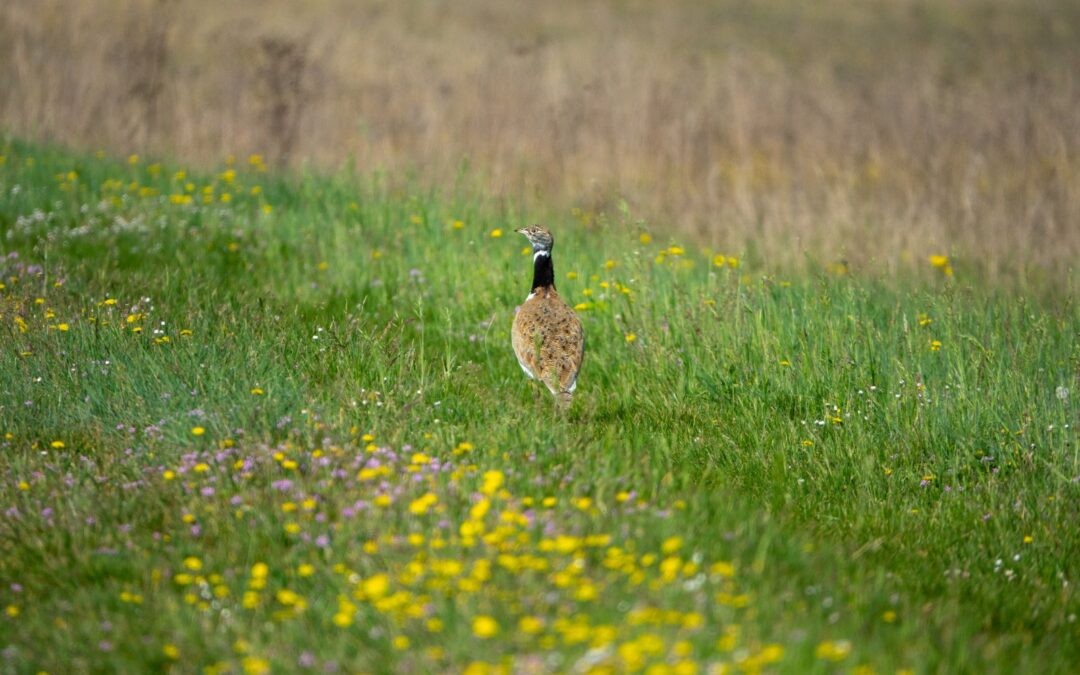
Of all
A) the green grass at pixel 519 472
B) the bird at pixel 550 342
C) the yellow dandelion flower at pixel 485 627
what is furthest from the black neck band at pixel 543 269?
the yellow dandelion flower at pixel 485 627

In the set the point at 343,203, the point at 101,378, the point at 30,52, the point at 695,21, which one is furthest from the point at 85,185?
the point at 695,21

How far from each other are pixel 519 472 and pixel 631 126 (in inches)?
283

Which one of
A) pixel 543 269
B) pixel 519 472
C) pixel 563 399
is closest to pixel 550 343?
pixel 563 399

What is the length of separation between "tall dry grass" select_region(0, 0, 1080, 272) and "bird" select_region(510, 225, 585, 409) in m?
2.73

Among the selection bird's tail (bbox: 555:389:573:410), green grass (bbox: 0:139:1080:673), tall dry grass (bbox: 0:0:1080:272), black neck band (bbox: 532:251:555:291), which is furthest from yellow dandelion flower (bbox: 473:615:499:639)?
tall dry grass (bbox: 0:0:1080:272)

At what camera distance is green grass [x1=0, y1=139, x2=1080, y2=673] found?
3.35 metres

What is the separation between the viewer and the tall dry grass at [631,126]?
953 centimetres

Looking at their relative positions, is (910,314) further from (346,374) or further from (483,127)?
(483,127)

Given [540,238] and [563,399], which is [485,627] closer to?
[563,399]

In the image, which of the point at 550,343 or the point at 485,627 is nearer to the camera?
the point at 485,627

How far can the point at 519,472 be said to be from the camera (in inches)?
172

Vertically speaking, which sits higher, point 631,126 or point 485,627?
point 631,126

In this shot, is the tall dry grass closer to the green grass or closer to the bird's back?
the green grass

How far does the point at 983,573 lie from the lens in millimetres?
4430
